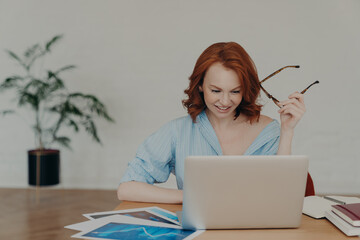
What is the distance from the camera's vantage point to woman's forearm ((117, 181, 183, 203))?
1651 mm

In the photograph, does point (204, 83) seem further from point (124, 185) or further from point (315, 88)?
point (315, 88)

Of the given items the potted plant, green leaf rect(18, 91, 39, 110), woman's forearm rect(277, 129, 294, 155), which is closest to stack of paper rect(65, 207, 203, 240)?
woman's forearm rect(277, 129, 294, 155)

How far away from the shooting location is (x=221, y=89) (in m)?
1.79

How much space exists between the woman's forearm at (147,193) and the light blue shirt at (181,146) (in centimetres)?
18

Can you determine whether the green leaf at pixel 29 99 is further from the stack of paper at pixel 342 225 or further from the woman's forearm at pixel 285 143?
the stack of paper at pixel 342 225

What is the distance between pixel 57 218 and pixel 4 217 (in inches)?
19.3

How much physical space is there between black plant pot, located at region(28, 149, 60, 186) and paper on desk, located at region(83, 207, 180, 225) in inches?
Result: 118

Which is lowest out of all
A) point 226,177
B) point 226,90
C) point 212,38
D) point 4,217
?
point 4,217

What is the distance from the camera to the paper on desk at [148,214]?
1.44 meters

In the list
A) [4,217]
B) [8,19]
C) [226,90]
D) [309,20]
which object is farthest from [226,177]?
[8,19]

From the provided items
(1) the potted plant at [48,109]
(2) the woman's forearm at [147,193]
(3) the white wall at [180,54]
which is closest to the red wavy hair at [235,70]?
(2) the woman's forearm at [147,193]

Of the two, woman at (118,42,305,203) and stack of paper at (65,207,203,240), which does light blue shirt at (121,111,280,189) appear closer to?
woman at (118,42,305,203)

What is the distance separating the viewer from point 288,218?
1284 millimetres

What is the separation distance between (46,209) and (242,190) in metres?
3.22
